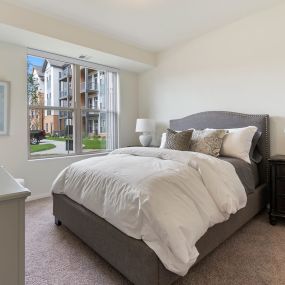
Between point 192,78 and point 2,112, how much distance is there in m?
2.96

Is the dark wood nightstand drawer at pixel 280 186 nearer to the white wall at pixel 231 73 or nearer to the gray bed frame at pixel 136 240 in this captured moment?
the gray bed frame at pixel 136 240

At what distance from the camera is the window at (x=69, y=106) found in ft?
11.6

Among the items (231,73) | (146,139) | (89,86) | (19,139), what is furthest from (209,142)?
(19,139)

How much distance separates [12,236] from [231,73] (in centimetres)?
334

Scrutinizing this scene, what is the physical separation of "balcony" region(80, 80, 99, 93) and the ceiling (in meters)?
0.98

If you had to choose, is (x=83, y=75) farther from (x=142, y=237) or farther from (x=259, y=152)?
(x=142, y=237)

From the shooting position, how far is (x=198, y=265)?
171 centimetres

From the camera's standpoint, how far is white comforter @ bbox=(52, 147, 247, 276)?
131 cm

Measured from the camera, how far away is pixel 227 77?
3311 millimetres

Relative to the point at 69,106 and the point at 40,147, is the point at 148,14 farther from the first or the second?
the point at 40,147

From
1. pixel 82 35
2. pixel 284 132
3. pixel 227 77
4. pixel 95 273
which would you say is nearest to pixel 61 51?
pixel 82 35

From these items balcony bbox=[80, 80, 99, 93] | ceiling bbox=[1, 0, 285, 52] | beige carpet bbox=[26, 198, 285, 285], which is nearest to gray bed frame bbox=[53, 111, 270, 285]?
beige carpet bbox=[26, 198, 285, 285]

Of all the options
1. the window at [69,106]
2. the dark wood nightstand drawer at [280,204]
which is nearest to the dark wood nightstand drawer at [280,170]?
the dark wood nightstand drawer at [280,204]

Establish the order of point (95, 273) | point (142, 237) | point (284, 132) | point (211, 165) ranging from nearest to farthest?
point (142, 237), point (95, 273), point (211, 165), point (284, 132)
